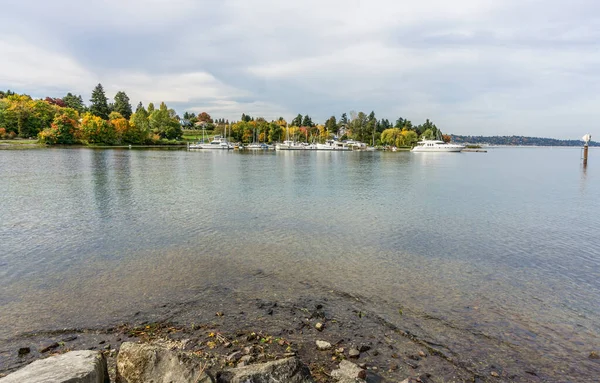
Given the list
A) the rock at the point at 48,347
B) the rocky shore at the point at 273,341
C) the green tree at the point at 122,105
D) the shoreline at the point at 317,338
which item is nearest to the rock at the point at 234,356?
the rocky shore at the point at 273,341

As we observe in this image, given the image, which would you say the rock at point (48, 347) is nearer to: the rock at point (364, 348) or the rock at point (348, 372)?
the rock at point (348, 372)

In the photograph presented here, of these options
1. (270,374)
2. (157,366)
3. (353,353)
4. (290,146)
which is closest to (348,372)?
(353,353)

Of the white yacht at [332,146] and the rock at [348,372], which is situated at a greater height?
the white yacht at [332,146]

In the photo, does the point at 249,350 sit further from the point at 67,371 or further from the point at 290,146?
the point at 290,146

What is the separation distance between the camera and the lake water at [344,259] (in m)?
9.09

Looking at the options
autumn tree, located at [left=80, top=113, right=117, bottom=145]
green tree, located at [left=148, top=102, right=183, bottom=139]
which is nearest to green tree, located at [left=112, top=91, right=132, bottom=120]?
green tree, located at [left=148, top=102, right=183, bottom=139]

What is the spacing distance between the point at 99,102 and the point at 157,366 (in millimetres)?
208537

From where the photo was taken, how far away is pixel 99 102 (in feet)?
598

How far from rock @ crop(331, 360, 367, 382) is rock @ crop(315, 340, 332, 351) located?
2.25 feet

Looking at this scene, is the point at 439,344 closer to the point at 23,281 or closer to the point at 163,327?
the point at 163,327

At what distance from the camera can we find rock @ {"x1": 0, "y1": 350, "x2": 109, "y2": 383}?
4.94 meters

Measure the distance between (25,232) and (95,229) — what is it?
2.93m

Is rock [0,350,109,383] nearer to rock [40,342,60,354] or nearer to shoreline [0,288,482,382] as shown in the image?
shoreline [0,288,482,382]

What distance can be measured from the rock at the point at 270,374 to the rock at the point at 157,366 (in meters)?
0.42
